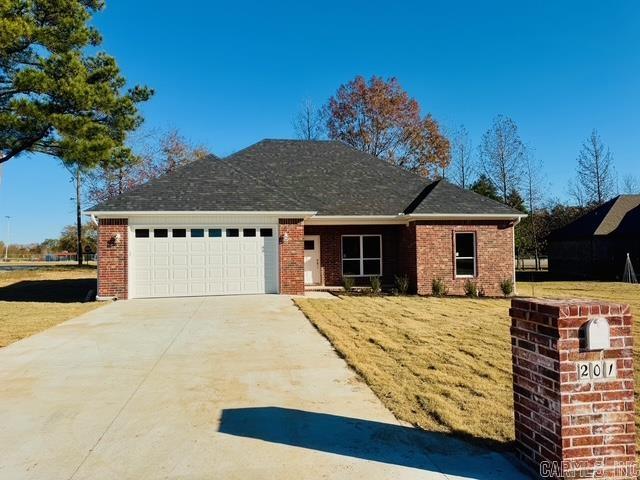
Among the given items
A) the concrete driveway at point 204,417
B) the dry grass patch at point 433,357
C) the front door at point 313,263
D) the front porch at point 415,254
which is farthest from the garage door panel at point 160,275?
the concrete driveway at point 204,417

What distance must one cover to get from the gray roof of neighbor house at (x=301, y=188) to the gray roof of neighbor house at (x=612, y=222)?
13.3 meters

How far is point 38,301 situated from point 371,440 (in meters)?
15.2

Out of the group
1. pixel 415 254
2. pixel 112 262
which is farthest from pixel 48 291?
pixel 415 254

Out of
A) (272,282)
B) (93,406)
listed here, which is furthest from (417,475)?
(272,282)

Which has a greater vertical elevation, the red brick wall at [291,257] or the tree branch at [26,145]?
the tree branch at [26,145]

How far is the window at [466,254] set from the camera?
673 inches

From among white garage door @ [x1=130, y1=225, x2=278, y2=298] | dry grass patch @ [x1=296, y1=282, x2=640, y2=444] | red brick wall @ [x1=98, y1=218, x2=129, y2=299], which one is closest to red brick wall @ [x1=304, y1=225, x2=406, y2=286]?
white garage door @ [x1=130, y1=225, x2=278, y2=298]

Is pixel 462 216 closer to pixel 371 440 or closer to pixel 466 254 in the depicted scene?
pixel 466 254

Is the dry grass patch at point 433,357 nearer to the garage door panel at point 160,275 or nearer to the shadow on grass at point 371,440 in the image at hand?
the shadow on grass at point 371,440

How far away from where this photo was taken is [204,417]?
466cm

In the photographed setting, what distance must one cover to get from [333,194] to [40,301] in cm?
1140

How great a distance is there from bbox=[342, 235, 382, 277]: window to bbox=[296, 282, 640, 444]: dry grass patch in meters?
4.82

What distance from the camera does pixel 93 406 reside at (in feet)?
16.5

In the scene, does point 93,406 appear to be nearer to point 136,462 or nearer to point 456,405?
point 136,462
